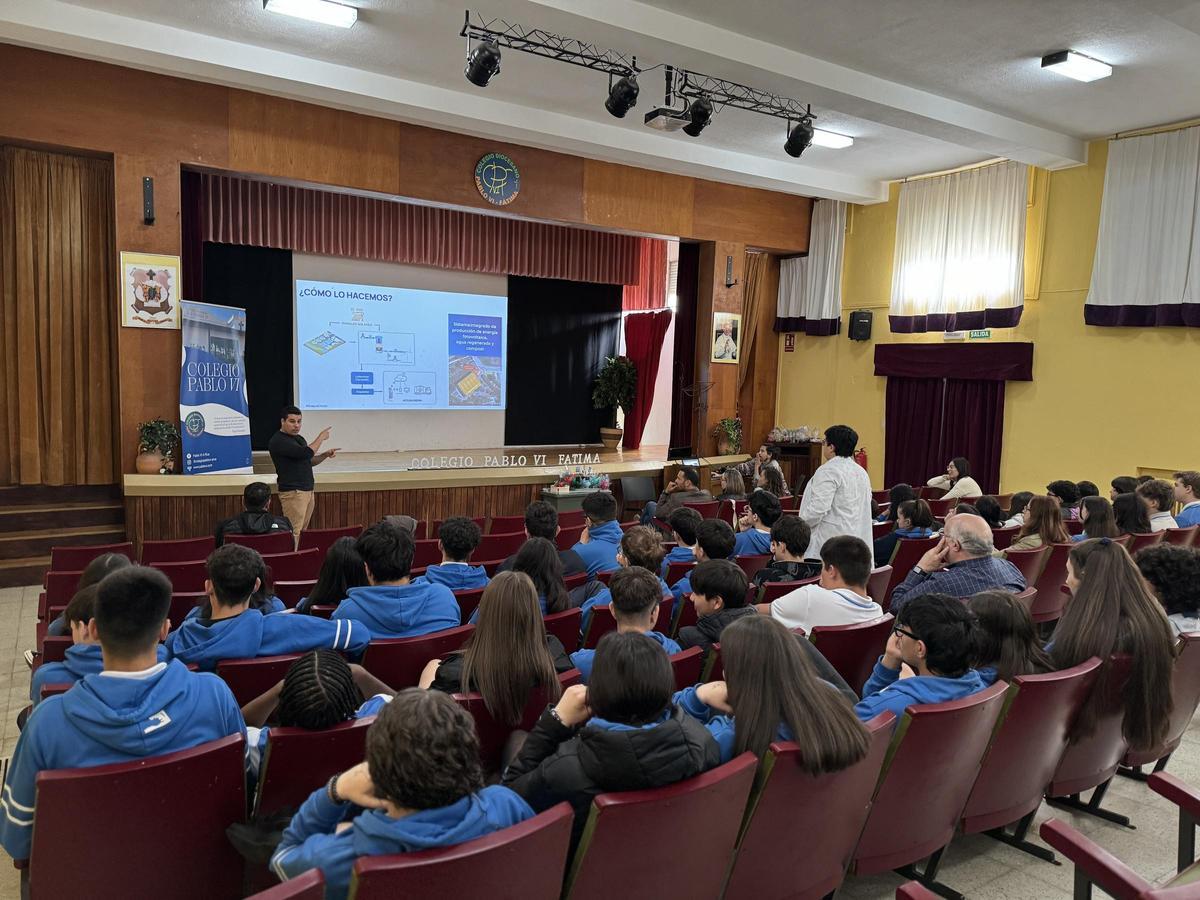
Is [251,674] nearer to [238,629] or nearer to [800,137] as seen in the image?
[238,629]

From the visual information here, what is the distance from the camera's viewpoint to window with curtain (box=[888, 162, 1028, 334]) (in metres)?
9.44

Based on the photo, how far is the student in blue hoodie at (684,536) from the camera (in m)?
4.11

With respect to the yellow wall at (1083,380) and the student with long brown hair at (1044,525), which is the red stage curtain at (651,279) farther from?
the student with long brown hair at (1044,525)


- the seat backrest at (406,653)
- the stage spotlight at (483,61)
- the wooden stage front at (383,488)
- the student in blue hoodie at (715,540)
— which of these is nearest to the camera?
the seat backrest at (406,653)

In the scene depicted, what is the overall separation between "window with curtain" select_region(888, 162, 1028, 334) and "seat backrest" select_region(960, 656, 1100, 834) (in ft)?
26.7

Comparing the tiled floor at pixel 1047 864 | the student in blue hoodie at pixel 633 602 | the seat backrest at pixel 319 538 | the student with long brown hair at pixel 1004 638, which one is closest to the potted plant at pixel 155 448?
the seat backrest at pixel 319 538

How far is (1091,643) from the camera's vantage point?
102 inches

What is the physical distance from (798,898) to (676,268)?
37.1ft

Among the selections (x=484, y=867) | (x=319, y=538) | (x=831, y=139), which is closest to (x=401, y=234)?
(x=831, y=139)

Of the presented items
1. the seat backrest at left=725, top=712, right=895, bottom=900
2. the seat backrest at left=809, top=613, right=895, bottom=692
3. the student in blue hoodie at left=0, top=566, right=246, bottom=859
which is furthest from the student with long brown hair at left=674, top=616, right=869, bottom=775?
the student in blue hoodie at left=0, top=566, right=246, bottom=859

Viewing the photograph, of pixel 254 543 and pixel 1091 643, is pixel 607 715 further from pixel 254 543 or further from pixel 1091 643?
pixel 254 543

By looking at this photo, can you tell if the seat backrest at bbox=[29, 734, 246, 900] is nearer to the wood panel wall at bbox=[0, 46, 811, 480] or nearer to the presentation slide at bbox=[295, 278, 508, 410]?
the wood panel wall at bbox=[0, 46, 811, 480]

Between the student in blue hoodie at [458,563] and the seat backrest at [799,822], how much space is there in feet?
6.15

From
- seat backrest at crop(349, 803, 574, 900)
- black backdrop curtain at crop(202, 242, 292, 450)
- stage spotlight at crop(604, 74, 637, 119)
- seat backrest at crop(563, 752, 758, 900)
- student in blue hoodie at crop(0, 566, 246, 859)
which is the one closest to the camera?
seat backrest at crop(349, 803, 574, 900)
